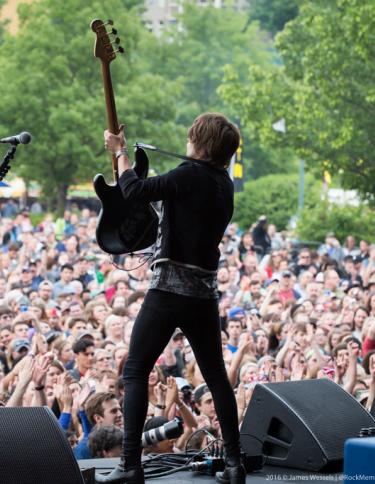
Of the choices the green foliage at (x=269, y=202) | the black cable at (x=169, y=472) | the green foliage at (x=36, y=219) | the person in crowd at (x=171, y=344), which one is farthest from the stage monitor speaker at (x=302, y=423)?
the green foliage at (x=36, y=219)

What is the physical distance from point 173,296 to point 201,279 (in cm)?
15

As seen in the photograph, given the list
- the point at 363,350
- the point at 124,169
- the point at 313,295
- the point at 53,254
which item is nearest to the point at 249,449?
the point at 124,169

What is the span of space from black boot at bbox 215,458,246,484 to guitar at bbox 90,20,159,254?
1063mm

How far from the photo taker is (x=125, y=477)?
199 inches

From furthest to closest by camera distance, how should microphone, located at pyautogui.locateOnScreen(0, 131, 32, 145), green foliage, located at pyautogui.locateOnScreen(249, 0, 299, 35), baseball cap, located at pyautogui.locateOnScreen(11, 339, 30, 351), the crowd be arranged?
1. green foliage, located at pyautogui.locateOnScreen(249, 0, 299, 35)
2. baseball cap, located at pyautogui.locateOnScreen(11, 339, 30, 351)
3. the crowd
4. microphone, located at pyautogui.locateOnScreen(0, 131, 32, 145)

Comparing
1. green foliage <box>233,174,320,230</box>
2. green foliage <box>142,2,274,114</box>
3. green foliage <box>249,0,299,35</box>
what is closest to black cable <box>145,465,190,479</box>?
green foliage <box>233,174,320,230</box>

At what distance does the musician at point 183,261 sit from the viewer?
5070 millimetres

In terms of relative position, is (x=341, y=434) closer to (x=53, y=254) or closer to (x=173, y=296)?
(x=173, y=296)

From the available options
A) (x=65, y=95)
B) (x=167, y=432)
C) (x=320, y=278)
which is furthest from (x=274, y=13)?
(x=167, y=432)

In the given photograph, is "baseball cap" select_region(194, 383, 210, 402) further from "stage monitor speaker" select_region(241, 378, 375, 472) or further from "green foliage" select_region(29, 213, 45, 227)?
"green foliage" select_region(29, 213, 45, 227)

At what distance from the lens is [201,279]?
516 cm

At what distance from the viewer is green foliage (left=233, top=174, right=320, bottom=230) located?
A: 1308 inches

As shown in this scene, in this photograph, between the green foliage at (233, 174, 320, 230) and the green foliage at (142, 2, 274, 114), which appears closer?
the green foliage at (233, 174, 320, 230)

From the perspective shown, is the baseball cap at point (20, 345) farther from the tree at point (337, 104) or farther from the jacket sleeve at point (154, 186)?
the tree at point (337, 104)
